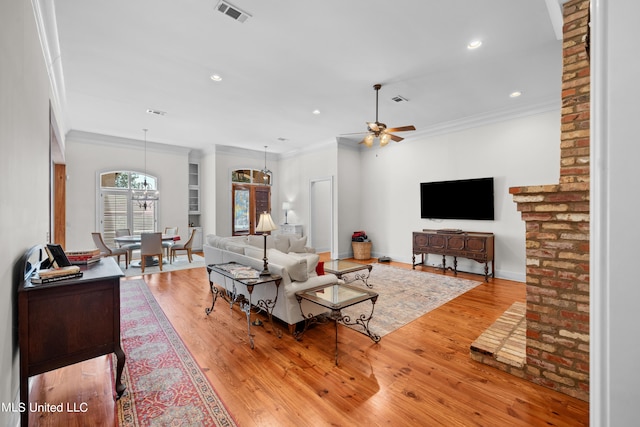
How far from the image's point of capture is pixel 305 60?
11.8ft

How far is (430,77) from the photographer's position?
4062mm

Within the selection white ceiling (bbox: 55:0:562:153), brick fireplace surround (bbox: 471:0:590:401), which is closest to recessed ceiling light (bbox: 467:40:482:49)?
white ceiling (bbox: 55:0:562:153)

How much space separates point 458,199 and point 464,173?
53 cm

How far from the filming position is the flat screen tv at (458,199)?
18.4ft

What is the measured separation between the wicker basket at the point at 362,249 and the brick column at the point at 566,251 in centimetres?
497

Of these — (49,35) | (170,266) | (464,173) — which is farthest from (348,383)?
(170,266)

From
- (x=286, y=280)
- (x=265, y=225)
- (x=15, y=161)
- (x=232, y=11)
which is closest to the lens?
(x=15, y=161)

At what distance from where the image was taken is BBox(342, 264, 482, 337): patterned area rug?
3.59 meters

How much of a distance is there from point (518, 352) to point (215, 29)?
4127 millimetres

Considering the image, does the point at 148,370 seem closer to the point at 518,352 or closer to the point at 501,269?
the point at 518,352

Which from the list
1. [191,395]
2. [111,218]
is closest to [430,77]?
[191,395]

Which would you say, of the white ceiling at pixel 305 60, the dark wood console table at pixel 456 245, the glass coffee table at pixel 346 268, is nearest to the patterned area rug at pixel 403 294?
the glass coffee table at pixel 346 268

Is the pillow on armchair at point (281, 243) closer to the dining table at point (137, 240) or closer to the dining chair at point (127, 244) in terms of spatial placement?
the dining table at point (137, 240)

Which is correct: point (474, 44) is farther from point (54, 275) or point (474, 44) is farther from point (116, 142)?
point (116, 142)
